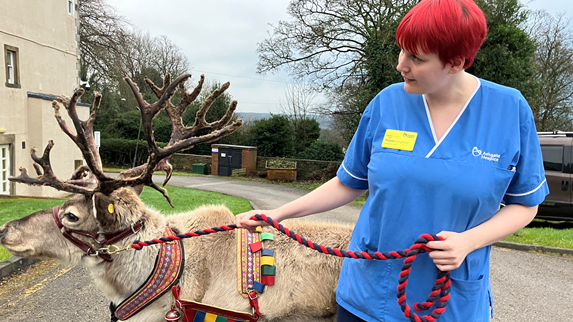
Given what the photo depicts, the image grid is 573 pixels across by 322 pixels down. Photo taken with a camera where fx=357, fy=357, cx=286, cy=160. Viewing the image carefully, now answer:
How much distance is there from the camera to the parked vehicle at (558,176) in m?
9.96

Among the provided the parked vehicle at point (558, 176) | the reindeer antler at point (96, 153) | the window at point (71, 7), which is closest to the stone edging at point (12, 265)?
the reindeer antler at point (96, 153)

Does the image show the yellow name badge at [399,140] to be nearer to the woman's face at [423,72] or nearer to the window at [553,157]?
the woman's face at [423,72]

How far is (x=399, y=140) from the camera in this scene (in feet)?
5.39

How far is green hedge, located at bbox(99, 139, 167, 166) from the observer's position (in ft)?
104

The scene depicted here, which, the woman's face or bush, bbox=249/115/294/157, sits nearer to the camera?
the woman's face

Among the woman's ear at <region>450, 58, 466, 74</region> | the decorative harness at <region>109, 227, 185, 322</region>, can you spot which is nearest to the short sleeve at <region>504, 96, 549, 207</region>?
the woman's ear at <region>450, 58, 466, 74</region>

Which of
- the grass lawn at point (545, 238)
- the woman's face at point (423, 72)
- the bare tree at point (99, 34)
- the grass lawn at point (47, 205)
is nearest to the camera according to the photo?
the woman's face at point (423, 72)

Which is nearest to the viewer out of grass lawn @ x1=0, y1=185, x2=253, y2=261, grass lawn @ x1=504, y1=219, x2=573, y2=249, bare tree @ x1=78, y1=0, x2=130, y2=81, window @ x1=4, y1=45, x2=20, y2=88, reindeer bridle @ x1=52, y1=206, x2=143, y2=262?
reindeer bridle @ x1=52, y1=206, x2=143, y2=262

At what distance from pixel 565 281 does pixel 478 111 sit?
6826 mm

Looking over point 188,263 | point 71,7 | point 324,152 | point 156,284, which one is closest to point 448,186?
point 188,263

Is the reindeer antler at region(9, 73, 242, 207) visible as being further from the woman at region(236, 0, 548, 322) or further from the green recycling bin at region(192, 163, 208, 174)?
the green recycling bin at region(192, 163, 208, 174)

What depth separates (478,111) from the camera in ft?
Answer: 5.18

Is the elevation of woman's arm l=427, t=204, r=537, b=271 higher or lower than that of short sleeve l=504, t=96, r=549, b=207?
lower

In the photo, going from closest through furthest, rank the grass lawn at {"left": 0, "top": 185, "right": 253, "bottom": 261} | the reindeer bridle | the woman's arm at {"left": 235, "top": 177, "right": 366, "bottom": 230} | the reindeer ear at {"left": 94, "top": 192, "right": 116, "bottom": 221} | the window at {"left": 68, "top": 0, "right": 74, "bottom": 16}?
the woman's arm at {"left": 235, "top": 177, "right": 366, "bottom": 230} → the reindeer ear at {"left": 94, "top": 192, "right": 116, "bottom": 221} → the reindeer bridle → the grass lawn at {"left": 0, "top": 185, "right": 253, "bottom": 261} → the window at {"left": 68, "top": 0, "right": 74, "bottom": 16}
